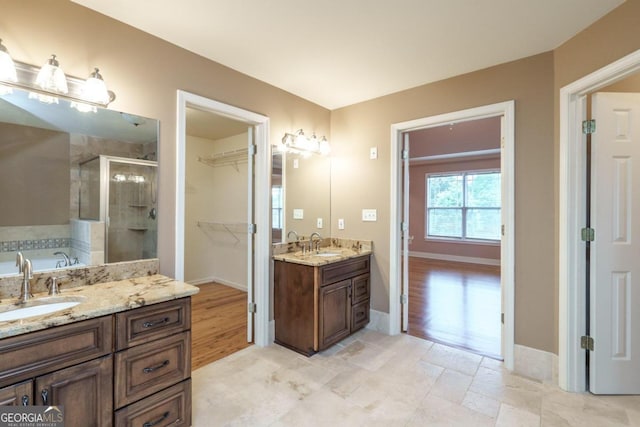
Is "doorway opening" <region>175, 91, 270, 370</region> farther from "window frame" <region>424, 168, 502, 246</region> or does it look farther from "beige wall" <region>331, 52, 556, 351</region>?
"window frame" <region>424, 168, 502, 246</region>

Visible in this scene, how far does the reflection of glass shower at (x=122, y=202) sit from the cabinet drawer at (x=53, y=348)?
0.68 metres

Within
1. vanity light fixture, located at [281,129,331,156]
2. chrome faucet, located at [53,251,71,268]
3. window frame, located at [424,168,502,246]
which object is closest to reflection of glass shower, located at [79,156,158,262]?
chrome faucet, located at [53,251,71,268]

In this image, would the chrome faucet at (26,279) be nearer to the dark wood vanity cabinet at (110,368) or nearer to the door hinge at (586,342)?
the dark wood vanity cabinet at (110,368)

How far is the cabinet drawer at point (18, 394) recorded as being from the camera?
1141mm

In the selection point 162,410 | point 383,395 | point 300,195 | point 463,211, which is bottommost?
point 383,395

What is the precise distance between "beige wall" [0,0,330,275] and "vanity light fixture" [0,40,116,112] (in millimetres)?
63

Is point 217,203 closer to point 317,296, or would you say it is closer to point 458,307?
point 317,296

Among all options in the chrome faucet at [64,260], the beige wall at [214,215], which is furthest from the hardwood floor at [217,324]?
the chrome faucet at [64,260]

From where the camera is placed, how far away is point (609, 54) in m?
1.84

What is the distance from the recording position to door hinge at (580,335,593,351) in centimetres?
213

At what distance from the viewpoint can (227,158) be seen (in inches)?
193

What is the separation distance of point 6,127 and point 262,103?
178 centimetres

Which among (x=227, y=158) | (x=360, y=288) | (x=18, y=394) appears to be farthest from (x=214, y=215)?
(x=18, y=394)

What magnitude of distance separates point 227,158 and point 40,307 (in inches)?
144
